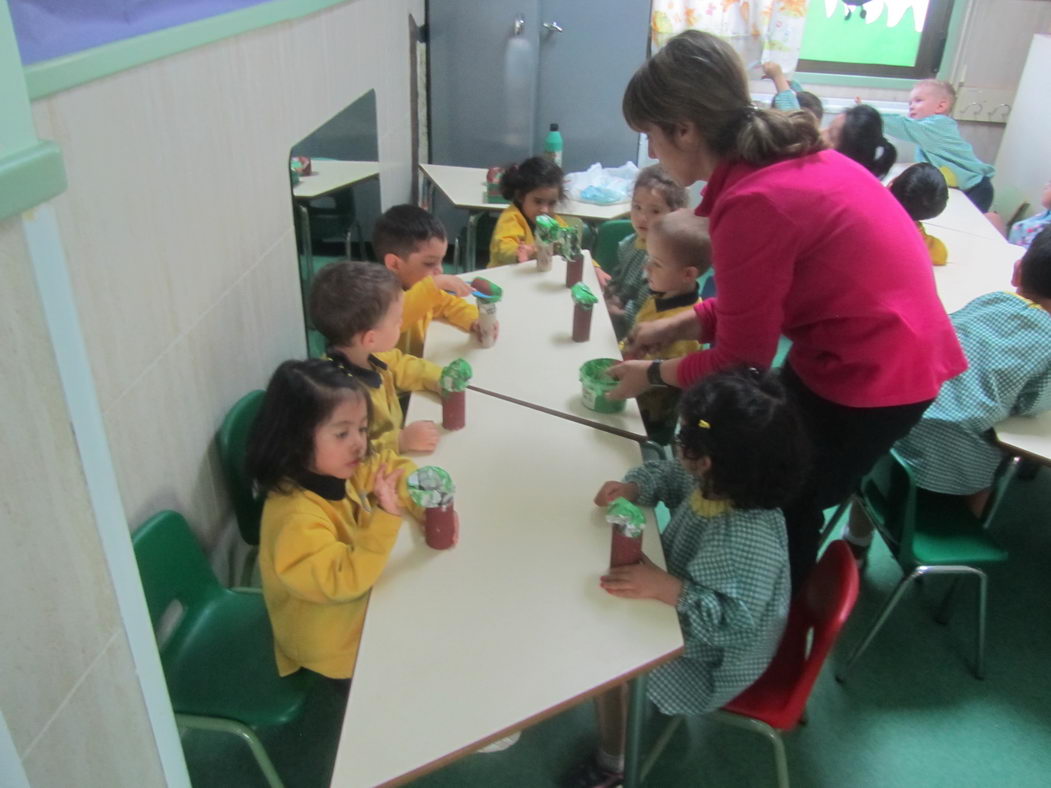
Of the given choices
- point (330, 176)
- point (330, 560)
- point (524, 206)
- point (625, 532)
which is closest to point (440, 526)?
point (330, 560)

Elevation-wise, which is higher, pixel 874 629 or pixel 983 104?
pixel 983 104

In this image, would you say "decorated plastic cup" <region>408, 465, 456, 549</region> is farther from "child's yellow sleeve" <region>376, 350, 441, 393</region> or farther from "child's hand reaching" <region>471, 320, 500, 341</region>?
"child's hand reaching" <region>471, 320, 500, 341</region>

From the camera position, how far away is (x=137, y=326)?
139 centimetres

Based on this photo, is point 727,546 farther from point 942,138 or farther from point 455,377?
point 942,138

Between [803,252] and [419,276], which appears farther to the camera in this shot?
[419,276]

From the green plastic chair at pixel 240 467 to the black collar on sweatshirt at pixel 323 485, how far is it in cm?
29

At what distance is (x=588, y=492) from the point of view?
5.38ft

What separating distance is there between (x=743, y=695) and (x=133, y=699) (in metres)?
1.17

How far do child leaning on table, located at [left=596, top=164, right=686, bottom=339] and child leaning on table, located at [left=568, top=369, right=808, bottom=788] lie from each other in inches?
50.5

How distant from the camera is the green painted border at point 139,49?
1063 mm

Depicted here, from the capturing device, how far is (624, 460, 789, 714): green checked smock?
1412mm

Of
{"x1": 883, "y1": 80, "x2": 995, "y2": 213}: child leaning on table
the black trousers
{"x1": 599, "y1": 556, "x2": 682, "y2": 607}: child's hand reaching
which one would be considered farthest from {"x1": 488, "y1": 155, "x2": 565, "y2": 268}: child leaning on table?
{"x1": 883, "y1": 80, "x2": 995, "y2": 213}: child leaning on table

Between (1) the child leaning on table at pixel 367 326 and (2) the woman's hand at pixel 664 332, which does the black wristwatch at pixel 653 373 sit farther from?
(1) the child leaning on table at pixel 367 326

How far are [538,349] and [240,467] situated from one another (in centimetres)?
89
